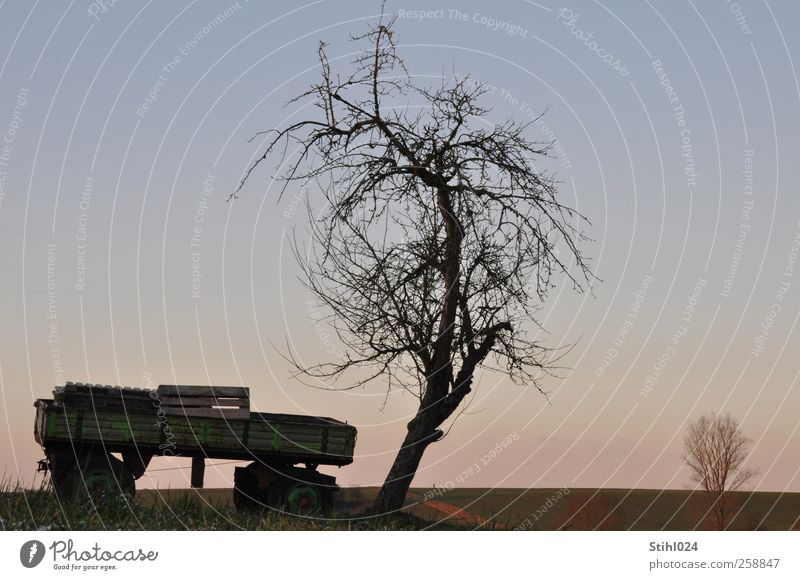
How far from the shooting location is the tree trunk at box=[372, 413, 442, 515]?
2102 cm

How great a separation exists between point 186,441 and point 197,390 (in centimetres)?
111

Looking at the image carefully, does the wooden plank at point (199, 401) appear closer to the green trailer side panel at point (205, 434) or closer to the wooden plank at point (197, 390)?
the wooden plank at point (197, 390)

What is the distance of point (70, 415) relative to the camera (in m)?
21.0

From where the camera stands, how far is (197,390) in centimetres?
2136

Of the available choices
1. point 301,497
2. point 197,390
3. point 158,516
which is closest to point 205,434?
point 197,390

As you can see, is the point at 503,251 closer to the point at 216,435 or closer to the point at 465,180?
the point at 465,180

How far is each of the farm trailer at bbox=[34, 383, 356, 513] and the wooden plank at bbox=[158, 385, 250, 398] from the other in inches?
0.8
